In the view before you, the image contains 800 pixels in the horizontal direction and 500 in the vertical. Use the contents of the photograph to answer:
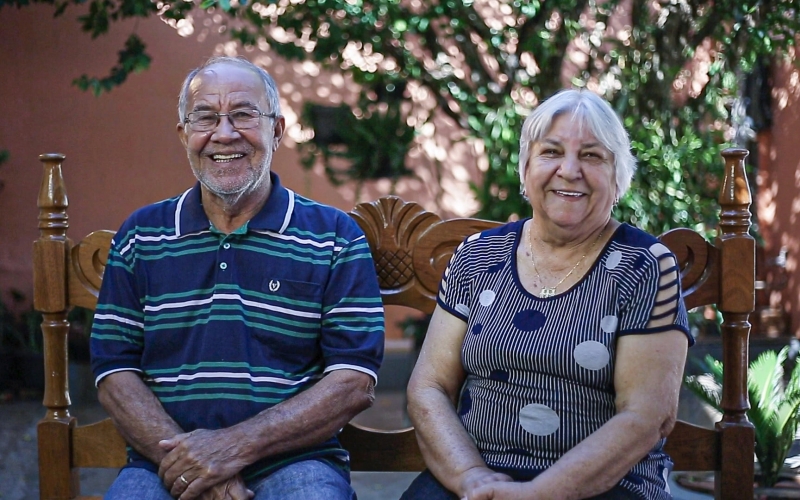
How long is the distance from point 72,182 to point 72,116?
0.50 metres

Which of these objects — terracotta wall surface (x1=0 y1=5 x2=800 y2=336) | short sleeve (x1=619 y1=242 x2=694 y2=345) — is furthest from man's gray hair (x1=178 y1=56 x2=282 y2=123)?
terracotta wall surface (x1=0 y1=5 x2=800 y2=336)

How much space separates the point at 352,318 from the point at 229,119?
2.13 ft

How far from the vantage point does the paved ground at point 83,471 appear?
4598mm

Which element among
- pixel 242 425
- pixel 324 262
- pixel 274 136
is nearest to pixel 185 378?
pixel 242 425

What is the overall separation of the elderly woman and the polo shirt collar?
52 cm

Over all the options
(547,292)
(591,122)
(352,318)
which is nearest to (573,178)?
(591,122)

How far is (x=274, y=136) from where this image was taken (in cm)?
266

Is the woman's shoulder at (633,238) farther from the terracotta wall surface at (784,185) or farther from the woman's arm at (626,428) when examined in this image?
the terracotta wall surface at (784,185)

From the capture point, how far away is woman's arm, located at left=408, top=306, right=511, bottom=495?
2277 mm

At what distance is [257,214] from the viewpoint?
2.57 metres

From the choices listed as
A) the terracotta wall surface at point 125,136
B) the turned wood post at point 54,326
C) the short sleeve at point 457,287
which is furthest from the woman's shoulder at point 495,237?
the terracotta wall surface at point 125,136

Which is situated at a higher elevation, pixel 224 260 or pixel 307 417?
pixel 224 260

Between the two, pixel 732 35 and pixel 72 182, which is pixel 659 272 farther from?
pixel 72 182

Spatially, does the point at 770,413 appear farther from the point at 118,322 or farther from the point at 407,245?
the point at 118,322
